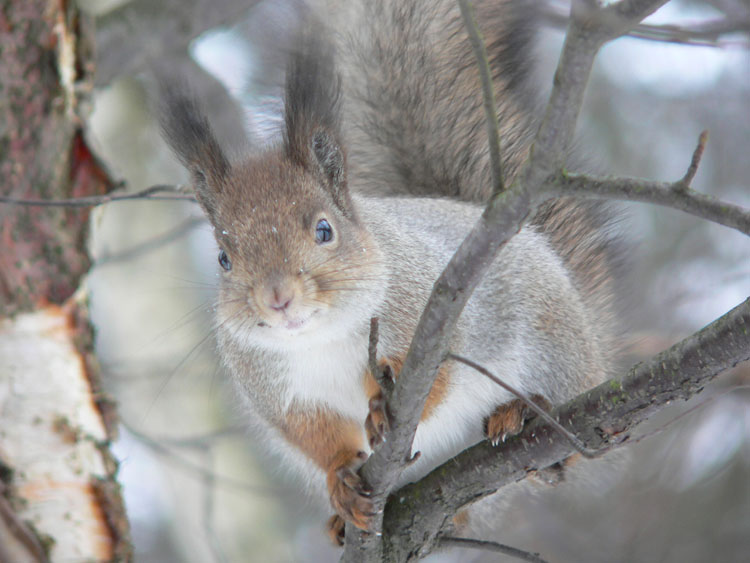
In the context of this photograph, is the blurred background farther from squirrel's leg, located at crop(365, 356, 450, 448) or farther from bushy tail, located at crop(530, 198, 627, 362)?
squirrel's leg, located at crop(365, 356, 450, 448)

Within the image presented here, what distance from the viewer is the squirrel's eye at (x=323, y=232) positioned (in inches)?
72.0

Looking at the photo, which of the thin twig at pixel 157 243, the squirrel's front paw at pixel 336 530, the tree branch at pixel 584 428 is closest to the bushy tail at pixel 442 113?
the thin twig at pixel 157 243

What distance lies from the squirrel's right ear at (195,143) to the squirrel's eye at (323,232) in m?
0.29

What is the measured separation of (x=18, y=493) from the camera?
177 centimetres

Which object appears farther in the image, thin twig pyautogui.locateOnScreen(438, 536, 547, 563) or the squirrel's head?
thin twig pyautogui.locateOnScreen(438, 536, 547, 563)

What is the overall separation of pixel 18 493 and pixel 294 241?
811 mm

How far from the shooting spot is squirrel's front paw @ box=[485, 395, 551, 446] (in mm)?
1901

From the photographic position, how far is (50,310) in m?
1.91

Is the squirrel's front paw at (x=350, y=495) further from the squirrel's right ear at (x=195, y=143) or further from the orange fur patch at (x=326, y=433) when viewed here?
the squirrel's right ear at (x=195, y=143)

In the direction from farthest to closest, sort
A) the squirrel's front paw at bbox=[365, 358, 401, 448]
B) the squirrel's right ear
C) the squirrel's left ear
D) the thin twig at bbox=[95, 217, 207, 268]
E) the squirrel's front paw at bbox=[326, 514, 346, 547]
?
1. the thin twig at bbox=[95, 217, 207, 268]
2. the squirrel's front paw at bbox=[326, 514, 346, 547]
3. the squirrel's left ear
4. the squirrel's right ear
5. the squirrel's front paw at bbox=[365, 358, 401, 448]

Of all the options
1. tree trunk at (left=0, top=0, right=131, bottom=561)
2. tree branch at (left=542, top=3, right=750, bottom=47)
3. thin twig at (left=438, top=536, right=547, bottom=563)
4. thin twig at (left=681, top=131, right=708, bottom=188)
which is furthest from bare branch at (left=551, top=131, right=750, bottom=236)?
tree trunk at (left=0, top=0, right=131, bottom=561)

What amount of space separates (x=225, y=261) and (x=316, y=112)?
16.2 inches

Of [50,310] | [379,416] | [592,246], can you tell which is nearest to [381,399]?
[379,416]

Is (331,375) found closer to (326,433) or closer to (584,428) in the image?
(326,433)
